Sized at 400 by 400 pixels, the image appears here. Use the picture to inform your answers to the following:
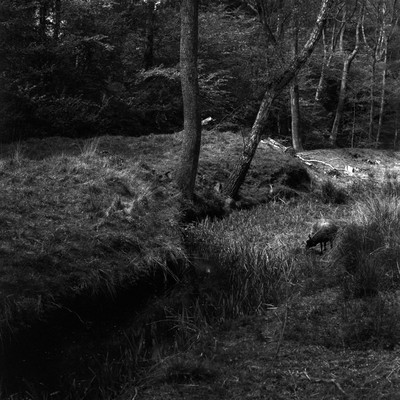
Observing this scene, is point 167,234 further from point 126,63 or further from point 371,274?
point 126,63

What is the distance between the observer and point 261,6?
13102mm

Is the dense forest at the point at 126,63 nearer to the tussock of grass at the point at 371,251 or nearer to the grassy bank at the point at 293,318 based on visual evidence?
the tussock of grass at the point at 371,251

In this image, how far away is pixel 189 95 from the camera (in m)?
9.89

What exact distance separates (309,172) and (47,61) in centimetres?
651

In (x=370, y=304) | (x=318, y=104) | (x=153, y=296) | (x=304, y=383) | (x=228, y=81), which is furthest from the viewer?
(x=318, y=104)

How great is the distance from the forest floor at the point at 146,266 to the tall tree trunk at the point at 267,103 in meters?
0.50

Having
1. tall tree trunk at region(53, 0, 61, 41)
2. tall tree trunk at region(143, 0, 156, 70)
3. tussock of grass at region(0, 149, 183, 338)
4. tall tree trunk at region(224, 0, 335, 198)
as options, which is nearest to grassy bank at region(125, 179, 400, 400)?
tussock of grass at region(0, 149, 183, 338)

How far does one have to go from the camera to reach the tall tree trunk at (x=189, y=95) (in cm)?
968

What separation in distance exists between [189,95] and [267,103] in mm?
1973

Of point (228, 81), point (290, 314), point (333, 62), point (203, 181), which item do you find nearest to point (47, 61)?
point (203, 181)

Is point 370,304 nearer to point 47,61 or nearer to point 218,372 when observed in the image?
point 218,372

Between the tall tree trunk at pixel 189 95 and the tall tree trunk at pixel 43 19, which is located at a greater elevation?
the tall tree trunk at pixel 43 19

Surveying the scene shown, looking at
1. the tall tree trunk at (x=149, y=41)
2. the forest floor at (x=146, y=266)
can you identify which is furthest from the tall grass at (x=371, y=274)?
the tall tree trunk at (x=149, y=41)

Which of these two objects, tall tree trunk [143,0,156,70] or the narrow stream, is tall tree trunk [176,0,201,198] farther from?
tall tree trunk [143,0,156,70]
